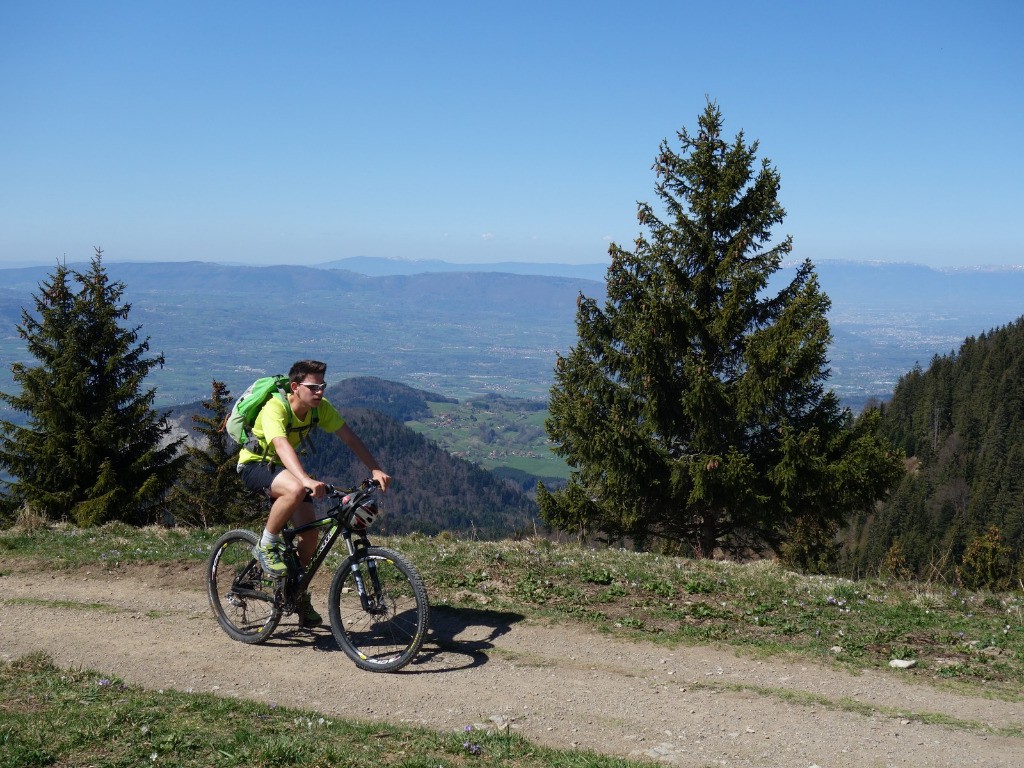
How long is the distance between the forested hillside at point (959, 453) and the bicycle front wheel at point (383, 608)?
82769mm

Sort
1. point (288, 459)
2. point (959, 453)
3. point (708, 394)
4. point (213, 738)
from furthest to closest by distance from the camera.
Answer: point (959, 453) < point (708, 394) < point (288, 459) < point (213, 738)

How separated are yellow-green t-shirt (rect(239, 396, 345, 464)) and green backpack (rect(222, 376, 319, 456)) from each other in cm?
2

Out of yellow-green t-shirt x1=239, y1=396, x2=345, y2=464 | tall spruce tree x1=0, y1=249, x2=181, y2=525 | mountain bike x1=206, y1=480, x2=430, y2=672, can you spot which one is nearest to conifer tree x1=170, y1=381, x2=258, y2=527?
tall spruce tree x1=0, y1=249, x2=181, y2=525

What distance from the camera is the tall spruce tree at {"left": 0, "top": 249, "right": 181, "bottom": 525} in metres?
25.9

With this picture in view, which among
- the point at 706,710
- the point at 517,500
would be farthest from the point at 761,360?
the point at 517,500

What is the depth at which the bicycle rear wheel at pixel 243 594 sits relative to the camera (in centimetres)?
Answer: 701

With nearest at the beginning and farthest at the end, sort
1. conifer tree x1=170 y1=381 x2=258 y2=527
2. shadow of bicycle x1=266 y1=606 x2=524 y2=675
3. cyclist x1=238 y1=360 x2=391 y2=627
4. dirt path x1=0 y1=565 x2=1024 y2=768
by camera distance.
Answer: dirt path x1=0 y1=565 x2=1024 y2=768, cyclist x1=238 y1=360 x2=391 y2=627, shadow of bicycle x1=266 y1=606 x2=524 y2=675, conifer tree x1=170 y1=381 x2=258 y2=527

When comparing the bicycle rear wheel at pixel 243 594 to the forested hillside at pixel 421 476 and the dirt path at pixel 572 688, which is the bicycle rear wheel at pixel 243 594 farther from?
the forested hillside at pixel 421 476

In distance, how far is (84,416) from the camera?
2677 centimetres

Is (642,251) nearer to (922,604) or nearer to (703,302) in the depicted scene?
(703,302)

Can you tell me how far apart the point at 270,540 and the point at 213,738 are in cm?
216

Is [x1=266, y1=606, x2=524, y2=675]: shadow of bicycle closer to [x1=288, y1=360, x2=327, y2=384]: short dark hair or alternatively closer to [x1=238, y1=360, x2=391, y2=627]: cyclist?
[x1=238, y1=360, x2=391, y2=627]: cyclist

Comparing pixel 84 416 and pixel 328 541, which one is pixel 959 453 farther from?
pixel 328 541

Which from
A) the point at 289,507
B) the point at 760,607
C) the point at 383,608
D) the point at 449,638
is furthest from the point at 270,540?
the point at 760,607
